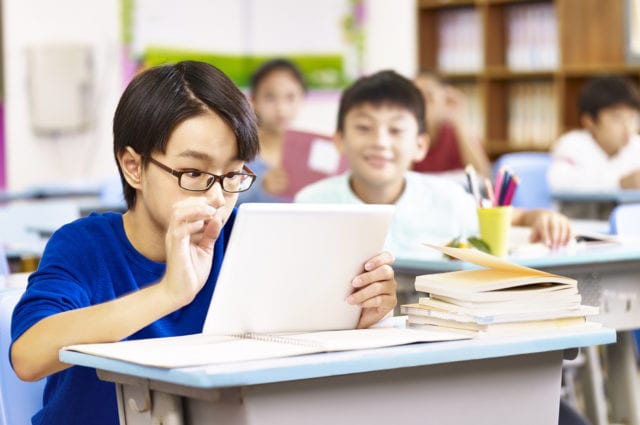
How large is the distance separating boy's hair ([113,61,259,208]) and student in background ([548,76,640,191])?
13.3 ft

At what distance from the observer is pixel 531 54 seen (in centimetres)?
722

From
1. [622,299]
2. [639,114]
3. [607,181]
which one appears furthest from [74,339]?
[639,114]

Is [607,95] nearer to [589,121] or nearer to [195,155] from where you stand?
[589,121]

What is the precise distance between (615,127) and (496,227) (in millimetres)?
3355

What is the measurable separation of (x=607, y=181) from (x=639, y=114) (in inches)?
20.3

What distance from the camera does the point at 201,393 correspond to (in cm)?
138

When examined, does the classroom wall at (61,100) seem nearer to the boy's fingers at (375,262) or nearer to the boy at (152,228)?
the boy at (152,228)

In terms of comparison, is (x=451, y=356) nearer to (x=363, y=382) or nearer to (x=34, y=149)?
(x=363, y=382)

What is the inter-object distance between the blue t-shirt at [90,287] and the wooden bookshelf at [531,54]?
5195 mm

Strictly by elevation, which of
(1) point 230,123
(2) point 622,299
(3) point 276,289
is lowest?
(2) point 622,299

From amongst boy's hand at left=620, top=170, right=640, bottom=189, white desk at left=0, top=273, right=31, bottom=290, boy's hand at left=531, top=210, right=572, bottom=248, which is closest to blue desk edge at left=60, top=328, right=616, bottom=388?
white desk at left=0, top=273, right=31, bottom=290

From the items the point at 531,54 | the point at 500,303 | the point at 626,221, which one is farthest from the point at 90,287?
the point at 531,54

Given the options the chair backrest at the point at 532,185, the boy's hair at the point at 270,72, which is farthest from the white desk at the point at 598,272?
the boy's hair at the point at 270,72

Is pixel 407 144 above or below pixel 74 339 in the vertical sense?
above
